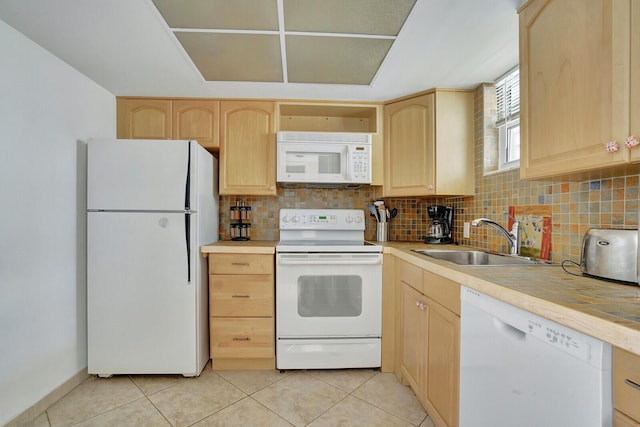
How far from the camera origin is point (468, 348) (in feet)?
3.63

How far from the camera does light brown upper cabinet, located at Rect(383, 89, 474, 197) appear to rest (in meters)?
2.11

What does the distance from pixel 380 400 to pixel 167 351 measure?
4.59 ft

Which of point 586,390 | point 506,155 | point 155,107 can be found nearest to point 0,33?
point 155,107

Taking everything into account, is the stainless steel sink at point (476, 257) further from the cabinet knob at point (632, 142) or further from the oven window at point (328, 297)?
the cabinet knob at point (632, 142)

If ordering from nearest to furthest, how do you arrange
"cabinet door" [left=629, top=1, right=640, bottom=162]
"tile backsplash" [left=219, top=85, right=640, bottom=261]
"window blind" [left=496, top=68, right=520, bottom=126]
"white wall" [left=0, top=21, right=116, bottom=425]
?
"cabinet door" [left=629, top=1, right=640, bottom=162], "tile backsplash" [left=219, top=85, right=640, bottom=261], "white wall" [left=0, top=21, right=116, bottom=425], "window blind" [left=496, top=68, right=520, bottom=126]

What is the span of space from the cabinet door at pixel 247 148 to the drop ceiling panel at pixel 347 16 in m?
0.93

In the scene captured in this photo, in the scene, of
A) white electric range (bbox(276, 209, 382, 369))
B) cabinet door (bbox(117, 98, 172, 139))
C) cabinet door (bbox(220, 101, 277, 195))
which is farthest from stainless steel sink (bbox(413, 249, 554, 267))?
cabinet door (bbox(117, 98, 172, 139))

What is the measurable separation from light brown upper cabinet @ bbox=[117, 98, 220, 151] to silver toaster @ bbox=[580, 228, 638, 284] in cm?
234

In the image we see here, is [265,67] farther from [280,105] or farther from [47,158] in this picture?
[47,158]

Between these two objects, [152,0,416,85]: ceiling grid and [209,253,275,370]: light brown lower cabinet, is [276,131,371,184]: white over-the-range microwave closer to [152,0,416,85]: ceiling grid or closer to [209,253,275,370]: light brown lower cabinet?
[152,0,416,85]: ceiling grid

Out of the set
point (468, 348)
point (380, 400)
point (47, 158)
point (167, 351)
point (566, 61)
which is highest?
point (566, 61)

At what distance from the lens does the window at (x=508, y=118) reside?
1.85 m

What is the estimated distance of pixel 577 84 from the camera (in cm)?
100

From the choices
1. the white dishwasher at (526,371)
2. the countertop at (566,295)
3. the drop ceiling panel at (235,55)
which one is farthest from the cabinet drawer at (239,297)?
the drop ceiling panel at (235,55)
